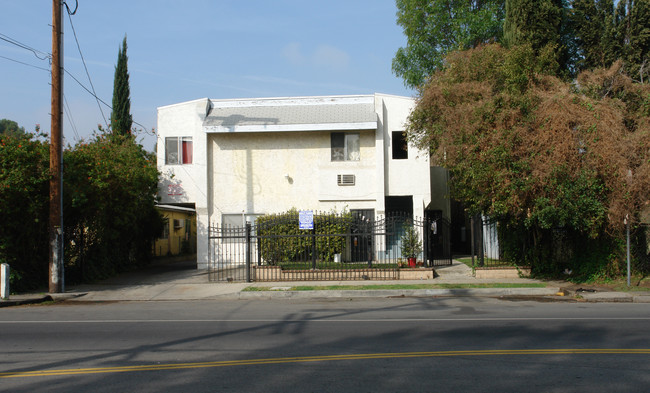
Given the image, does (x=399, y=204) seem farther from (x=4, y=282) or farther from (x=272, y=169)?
(x=4, y=282)

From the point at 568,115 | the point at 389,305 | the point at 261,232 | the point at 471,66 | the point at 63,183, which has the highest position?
the point at 471,66

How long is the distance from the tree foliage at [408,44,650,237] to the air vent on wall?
649cm

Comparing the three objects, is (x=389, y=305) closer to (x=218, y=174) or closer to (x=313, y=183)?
(x=313, y=183)

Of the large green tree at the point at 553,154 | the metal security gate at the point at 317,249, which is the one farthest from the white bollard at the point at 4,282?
the large green tree at the point at 553,154

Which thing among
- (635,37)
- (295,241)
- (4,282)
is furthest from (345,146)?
(4,282)

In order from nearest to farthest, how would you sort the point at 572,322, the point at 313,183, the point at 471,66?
the point at 572,322 < the point at 471,66 < the point at 313,183

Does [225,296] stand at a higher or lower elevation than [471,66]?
lower

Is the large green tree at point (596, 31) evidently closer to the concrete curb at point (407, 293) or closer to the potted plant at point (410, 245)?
the potted plant at point (410, 245)

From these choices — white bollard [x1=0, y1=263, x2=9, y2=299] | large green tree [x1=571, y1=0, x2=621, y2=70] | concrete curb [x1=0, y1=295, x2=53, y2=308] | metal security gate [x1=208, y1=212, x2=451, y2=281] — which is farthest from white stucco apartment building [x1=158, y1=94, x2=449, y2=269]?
white bollard [x1=0, y1=263, x2=9, y2=299]

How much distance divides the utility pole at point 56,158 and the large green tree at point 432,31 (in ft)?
62.9

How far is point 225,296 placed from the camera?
1562 centimetres

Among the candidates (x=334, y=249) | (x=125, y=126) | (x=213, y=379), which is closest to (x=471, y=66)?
(x=334, y=249)

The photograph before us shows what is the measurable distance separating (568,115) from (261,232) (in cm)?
1099

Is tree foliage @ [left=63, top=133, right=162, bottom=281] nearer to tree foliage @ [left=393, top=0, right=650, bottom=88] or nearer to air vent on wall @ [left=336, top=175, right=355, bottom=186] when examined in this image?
air vent on wall @ [left=336, top=175, right=355, bottom=186]
